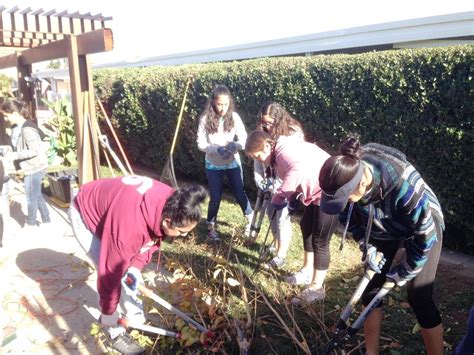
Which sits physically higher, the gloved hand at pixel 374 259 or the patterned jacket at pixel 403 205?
the patterned jacket at pixel 403 205

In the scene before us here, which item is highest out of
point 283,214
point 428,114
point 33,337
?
point 428,114

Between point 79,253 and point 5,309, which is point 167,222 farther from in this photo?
point 79,253

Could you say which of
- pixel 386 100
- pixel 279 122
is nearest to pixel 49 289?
pixel 279 122

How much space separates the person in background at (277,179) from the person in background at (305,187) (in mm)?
169

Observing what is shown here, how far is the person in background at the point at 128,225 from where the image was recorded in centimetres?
254

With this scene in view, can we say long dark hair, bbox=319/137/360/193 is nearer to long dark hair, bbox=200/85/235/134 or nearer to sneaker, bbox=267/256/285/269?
sneaker, bbox=267/256/285/269

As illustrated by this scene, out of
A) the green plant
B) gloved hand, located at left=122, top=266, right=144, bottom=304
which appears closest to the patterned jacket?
gloved hand, located at left=122, top=266, right=144, bottom=304

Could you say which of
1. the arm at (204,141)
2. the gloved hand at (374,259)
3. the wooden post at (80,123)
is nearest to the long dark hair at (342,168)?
the gloved hand at (374,259)

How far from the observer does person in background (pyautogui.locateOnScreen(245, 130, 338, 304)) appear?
10.7 ft

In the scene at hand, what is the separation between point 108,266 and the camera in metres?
2.62

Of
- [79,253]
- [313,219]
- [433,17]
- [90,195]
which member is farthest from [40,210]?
[433,17]

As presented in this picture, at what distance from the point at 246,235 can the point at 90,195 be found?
87.6 inches

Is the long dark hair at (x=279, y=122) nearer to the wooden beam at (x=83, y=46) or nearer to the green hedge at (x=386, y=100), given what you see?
the green hedge at (x=386, y=100)

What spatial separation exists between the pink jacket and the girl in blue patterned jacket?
2.58 feet
